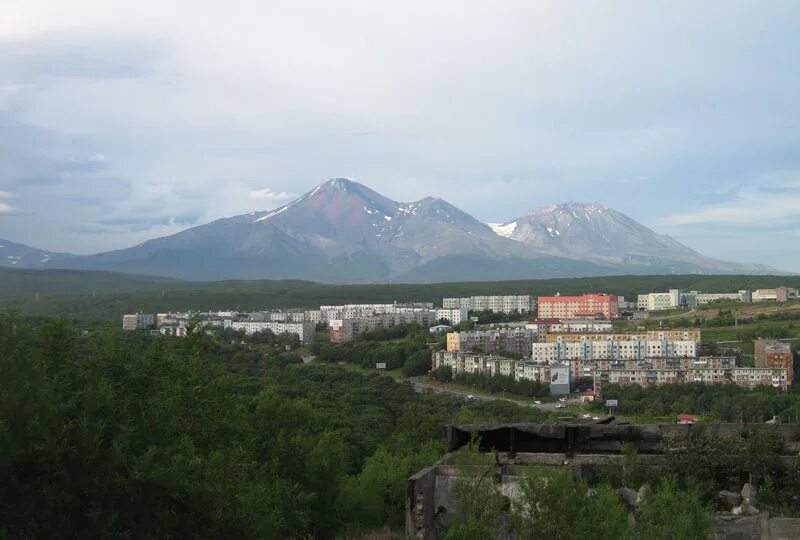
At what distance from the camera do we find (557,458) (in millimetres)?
9211

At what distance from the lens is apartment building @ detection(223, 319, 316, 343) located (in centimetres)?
7312

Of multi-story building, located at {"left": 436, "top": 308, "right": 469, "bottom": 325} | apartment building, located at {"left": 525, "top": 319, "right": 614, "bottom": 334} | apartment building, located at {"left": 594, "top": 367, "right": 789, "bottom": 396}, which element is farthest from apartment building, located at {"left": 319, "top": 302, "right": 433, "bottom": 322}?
apartment building, located at {"left": 594, "top": 367, "right": 789, "bottom": 396}

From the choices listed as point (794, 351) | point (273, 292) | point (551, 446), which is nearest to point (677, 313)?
point (794, 351)

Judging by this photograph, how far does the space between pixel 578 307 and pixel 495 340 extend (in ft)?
85.5

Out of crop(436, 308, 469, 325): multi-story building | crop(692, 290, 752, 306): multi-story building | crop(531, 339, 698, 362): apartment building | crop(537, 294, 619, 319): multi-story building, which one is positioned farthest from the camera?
crop(692, 290, 752, 306): multi-story building

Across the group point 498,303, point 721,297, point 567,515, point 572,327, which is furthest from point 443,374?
point 721,297

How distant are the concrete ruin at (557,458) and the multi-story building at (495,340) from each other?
51361mm

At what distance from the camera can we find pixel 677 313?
279 ft

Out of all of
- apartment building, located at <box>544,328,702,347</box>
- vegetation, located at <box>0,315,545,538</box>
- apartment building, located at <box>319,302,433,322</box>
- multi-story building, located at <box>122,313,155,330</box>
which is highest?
vegetation, located at <box>0,315,545,538</box>

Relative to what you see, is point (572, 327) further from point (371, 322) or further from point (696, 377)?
point (696, 377)

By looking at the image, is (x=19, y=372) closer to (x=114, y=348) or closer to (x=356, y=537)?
(x=114, y=348)

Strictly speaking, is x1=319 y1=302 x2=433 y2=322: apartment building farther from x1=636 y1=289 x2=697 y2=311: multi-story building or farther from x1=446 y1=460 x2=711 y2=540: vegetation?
x1=446 y1=460 x2=711 y2=540: vegetation

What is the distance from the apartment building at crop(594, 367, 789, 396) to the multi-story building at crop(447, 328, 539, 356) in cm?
1379

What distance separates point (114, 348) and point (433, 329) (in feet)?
226
